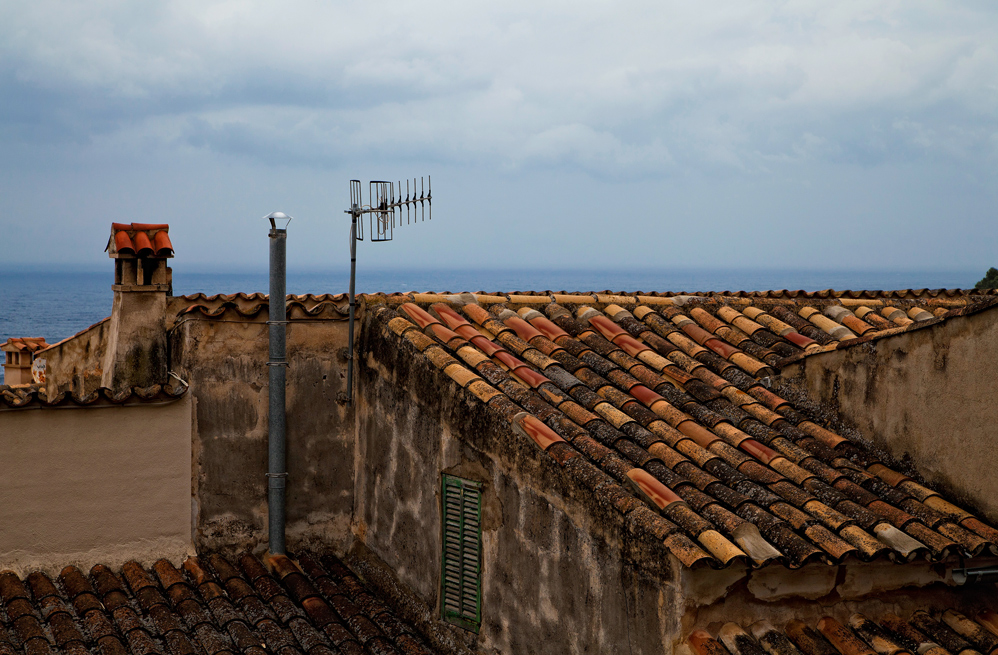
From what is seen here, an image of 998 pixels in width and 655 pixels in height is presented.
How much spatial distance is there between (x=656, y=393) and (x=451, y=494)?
78.9 inches

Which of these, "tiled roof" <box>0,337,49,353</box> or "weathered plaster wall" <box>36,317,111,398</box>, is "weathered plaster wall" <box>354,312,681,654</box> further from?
"tiled roof" <box>0,337,49,353</box>

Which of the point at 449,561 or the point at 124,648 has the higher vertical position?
the point at 449,561

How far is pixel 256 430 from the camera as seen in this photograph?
931cm

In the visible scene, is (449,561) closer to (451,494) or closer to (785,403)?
(451,494)

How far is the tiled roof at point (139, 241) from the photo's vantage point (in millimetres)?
9172

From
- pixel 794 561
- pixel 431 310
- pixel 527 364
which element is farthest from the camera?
pixel 431 310

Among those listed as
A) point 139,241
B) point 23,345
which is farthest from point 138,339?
point 23,345

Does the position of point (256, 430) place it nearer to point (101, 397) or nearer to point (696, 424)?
point (101, 397)

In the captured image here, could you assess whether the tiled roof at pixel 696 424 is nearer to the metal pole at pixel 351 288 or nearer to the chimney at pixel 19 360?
the metal pole at pixel 351 288

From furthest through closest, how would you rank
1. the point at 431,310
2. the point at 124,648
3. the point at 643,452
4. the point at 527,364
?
1. the point at 431,310
2. the point at 527,364
3. the point at 124,648
4. the point at 643,452

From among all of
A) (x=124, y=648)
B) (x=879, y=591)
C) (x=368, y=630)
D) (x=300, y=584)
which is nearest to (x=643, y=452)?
(x=879, y=591)

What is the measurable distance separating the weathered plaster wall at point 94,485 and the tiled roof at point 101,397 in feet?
0.30

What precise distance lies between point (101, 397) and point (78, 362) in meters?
3.91

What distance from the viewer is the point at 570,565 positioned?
21.1ft
